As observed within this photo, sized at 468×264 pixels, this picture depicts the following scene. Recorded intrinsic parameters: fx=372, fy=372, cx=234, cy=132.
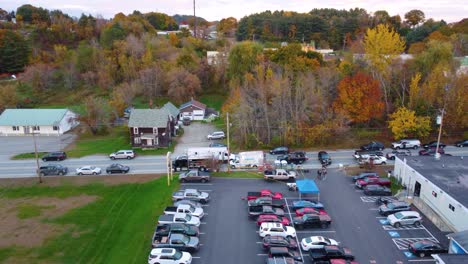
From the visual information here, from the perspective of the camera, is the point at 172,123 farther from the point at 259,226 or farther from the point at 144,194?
the point at 259,226

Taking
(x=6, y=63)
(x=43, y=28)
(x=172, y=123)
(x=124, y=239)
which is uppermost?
(x=43, y=28)

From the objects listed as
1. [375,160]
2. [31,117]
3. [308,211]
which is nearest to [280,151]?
[375,160]

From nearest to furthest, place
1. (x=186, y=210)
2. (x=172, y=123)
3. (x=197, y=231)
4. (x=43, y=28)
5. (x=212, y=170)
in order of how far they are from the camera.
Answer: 1. (x=197, y=231)
2. (x=186, y=210)
3. (x=212, y=170)
4. (x=172, y=123)
5. (x=43, y=28)

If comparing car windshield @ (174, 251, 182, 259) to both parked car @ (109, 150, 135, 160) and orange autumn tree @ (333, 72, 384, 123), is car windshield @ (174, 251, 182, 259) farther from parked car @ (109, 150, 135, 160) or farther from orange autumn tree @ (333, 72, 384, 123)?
orange autumn tree @ (333, 72, 384, 123)

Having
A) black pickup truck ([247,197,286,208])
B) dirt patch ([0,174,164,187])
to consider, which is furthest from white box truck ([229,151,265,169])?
black pickup truck ([247,197,286,208])

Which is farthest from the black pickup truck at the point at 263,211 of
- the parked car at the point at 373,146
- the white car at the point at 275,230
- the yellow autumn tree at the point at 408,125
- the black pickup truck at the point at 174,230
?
the yellow autumn tree at the point at 408,125

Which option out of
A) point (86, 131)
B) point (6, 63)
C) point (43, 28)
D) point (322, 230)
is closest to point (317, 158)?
point (322, 230)
